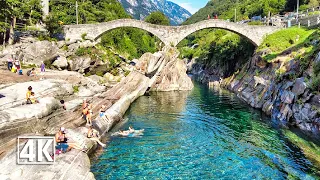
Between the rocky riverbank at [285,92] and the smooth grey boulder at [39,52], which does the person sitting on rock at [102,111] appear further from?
the smooth grey boulder at [39,52]

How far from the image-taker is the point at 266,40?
51.4 meters

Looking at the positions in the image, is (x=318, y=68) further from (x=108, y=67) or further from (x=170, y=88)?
(x=108, y=67)

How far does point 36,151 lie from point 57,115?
→ 7864mm

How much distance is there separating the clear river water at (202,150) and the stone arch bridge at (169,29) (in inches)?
955

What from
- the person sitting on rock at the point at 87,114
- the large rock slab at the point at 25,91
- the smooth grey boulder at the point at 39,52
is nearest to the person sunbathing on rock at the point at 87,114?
the person sitting on rock at the point at 87,114

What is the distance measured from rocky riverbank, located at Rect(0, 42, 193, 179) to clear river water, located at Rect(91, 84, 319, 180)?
1595mm

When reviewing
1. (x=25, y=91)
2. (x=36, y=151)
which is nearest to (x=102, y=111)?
(x=25, y=91)

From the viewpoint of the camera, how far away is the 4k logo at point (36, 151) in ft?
48.3

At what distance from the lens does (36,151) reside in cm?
1546

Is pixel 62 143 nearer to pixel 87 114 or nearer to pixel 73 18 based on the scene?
pixel 87 114

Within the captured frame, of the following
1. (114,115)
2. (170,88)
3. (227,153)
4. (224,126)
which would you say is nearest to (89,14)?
(170,88)

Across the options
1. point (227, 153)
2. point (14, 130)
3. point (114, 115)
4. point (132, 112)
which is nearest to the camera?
point (14, 130)

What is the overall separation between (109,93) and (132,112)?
14.6ft

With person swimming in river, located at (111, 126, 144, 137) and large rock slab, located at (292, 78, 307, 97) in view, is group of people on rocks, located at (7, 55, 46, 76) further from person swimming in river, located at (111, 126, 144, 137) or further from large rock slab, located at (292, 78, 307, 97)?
large rock slab, located at (292, 78, 307, 97)
